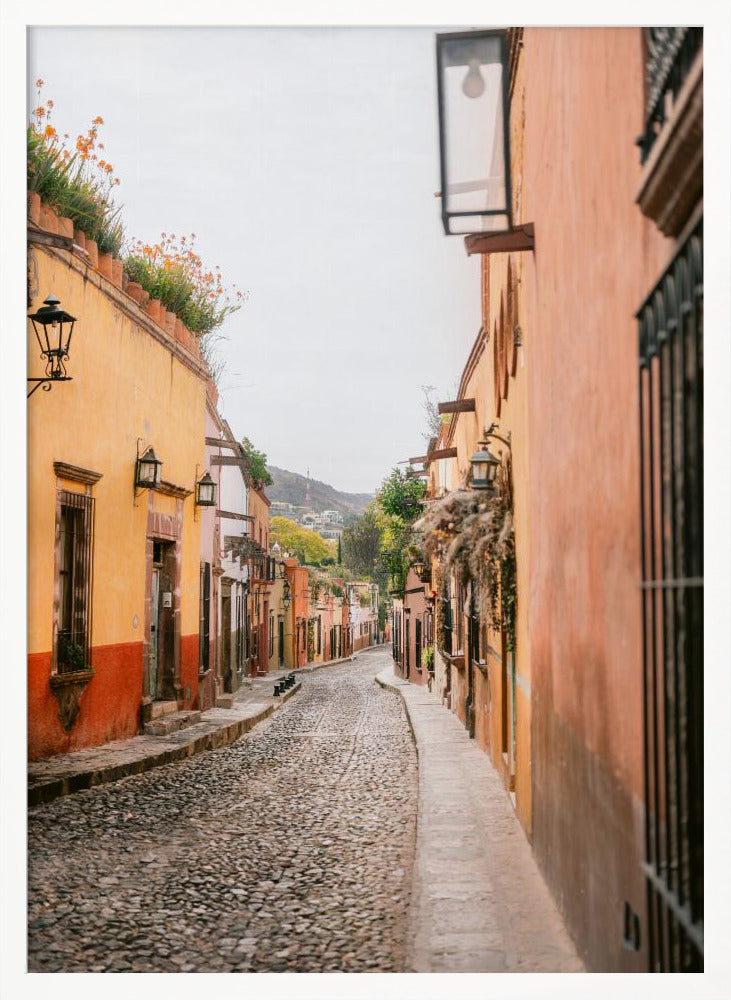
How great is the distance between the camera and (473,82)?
16.7 ft

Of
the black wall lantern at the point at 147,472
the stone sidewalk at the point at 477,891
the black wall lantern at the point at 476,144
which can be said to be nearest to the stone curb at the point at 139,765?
the stone sidewalk at the point at 477,891

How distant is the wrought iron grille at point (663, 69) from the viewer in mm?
2486

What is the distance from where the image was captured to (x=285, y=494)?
2797 cm

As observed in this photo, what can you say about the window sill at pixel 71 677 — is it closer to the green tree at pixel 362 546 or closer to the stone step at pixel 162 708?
the stone step at pixel 162 708

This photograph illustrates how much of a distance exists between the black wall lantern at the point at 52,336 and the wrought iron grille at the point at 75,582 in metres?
1.10

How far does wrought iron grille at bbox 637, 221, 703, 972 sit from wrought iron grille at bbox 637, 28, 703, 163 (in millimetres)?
422

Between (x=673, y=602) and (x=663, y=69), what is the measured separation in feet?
4.31

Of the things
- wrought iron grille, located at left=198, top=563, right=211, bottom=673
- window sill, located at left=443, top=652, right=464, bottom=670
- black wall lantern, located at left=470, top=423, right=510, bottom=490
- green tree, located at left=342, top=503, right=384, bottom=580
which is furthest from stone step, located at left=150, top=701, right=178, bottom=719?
green tree, located at left=342, top=503, right=384, bottom=580

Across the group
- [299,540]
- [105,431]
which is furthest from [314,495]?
[105,431]

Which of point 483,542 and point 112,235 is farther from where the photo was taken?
point 112,235

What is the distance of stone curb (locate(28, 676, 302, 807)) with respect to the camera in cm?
689

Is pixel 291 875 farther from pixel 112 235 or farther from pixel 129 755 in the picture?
pixel 112 235
